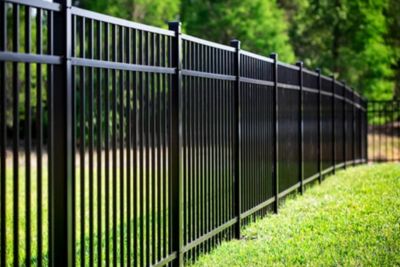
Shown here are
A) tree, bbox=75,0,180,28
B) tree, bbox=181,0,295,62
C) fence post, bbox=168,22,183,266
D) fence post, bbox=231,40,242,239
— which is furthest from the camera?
tree, bbox=181,0,295,62

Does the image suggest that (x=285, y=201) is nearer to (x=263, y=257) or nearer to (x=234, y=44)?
(x=234, y=44)

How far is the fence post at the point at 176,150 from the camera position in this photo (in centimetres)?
612

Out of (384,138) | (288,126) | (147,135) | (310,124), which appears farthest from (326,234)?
(384,138)

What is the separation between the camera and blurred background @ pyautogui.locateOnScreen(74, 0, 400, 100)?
114ft

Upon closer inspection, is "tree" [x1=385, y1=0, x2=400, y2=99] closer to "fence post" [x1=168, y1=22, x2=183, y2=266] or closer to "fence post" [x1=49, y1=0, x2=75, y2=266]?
"fence post" [x1=168, y1=22, x2=183, y2=266]

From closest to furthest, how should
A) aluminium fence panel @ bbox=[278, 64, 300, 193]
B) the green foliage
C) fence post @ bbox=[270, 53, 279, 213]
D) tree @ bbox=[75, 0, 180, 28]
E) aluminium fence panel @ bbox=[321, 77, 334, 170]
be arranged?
fence post @ bbox=[270, 53, 279, 213]
aluminium fence panel @ bbox=[278, 64, 300, 193]
aluminium fence panel @ bbox=[321, 77, 334, 170]
tree @ bbox=[75, 0, 180, 28]
the green foliage

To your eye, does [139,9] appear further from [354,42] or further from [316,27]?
[354,42]

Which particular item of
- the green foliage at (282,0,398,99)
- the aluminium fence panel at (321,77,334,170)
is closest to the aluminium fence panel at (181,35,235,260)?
the aluminium fence panel at (321,77,334,170)

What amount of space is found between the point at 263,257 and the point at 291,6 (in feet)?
150

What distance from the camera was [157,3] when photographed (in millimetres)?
33438

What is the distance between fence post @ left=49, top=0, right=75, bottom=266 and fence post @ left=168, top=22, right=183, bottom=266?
1.96 meters

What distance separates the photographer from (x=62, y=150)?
4.19 metres

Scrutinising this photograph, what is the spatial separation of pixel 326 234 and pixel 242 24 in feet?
98.6

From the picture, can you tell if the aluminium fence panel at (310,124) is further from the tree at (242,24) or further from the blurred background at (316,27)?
the tree at (242,24)
